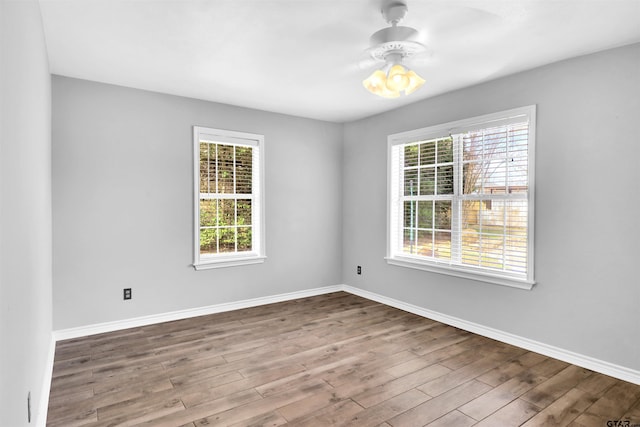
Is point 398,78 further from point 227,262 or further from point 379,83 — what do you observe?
point 227,262

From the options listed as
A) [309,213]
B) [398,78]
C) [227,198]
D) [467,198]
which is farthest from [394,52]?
[309,213]

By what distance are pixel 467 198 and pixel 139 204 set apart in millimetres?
3436

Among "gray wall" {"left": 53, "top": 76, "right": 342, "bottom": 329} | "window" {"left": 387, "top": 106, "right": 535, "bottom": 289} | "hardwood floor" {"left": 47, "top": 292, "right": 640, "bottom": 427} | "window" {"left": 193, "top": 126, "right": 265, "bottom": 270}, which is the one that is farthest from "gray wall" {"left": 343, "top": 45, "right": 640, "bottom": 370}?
"window" {"left": 193, "top": 126, "right": 265, "bottom": 270}

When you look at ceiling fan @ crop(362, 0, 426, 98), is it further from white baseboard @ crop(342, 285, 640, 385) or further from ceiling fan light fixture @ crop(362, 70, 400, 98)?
white baseboard @ crop(342, 285, 640, 385)

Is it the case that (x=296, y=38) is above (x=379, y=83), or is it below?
above

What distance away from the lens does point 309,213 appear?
16.9ft

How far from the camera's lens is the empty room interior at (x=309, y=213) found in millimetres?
2246

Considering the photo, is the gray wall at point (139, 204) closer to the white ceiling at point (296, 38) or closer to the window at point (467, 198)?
the white ceiling at point (296, 38)

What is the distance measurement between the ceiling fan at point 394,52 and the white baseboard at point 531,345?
2.46 metres

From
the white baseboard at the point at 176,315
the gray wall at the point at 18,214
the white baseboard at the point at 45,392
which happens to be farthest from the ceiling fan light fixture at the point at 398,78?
the white baseboard at the point at 176,315

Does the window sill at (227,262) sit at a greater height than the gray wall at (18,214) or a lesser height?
lesser

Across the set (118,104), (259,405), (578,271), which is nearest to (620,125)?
(578,271)

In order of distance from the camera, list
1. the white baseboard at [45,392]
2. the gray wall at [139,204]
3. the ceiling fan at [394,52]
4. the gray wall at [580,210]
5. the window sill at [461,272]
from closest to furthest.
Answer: the white baseboard at [45,392] → the ceiling fan at [394,52] → the gray wall at [580,210] → the window sill at [461,272] → the gray wall at [139,204]

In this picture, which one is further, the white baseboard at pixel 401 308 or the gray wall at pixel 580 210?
the white baseboard at pixel 401 308
